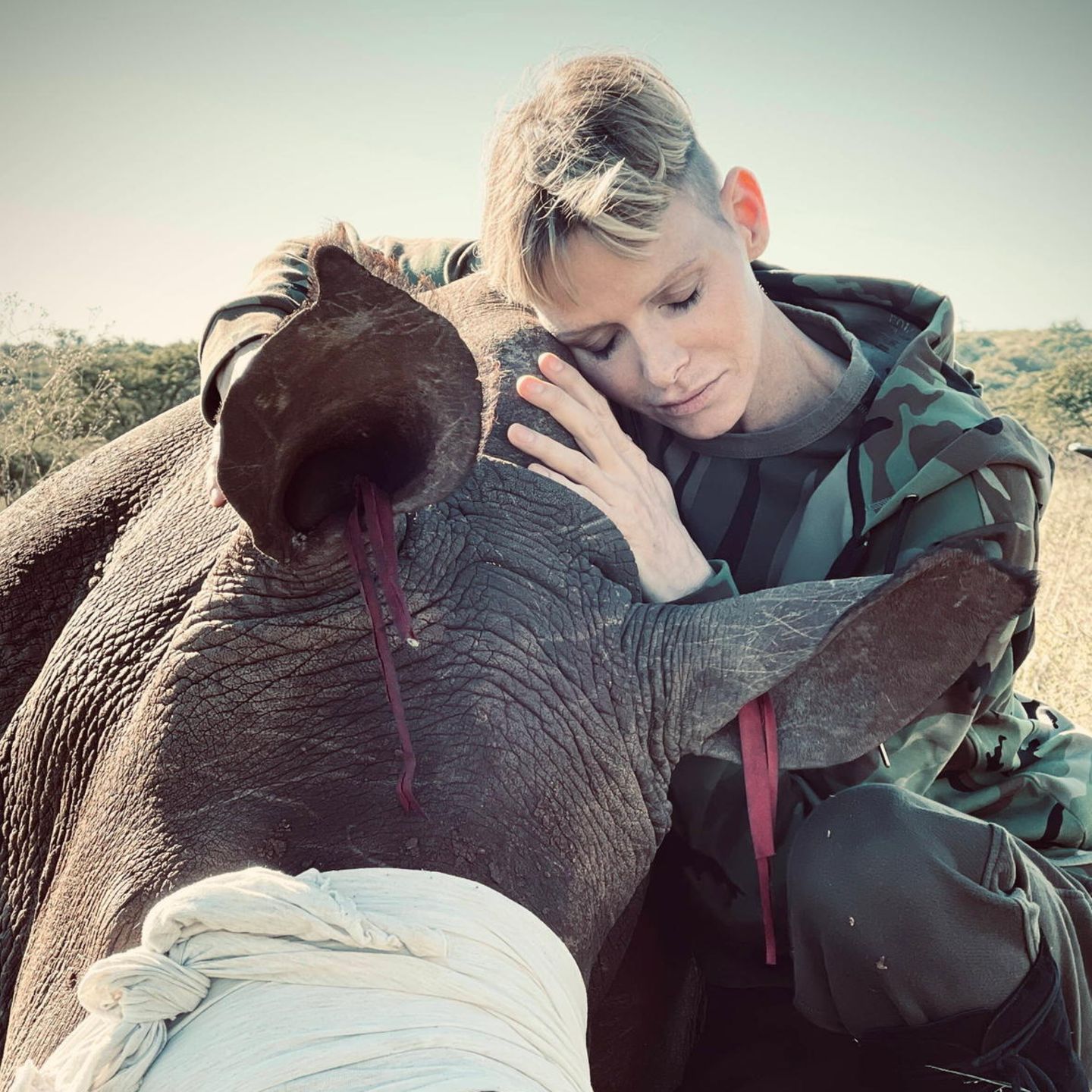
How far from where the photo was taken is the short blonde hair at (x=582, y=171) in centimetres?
294

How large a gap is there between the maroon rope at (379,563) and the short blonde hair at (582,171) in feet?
3.70

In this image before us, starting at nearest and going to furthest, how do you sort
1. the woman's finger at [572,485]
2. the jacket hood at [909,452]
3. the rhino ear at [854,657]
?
1. the rhino ear at [854,657]
2. the woman's finger at [572,485]
3. the jacket hood at [909,452]

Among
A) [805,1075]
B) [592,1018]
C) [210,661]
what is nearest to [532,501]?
[210,661]

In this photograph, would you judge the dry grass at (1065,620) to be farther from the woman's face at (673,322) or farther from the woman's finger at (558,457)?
the woman's finger at (558,457)

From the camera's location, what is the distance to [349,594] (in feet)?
6.58

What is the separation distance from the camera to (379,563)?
76.1 inches

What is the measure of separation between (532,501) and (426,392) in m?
0.55

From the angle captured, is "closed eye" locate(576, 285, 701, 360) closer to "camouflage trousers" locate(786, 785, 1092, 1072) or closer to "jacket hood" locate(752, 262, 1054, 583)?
"jacket hood" locate(752, 262, 1054, 583)

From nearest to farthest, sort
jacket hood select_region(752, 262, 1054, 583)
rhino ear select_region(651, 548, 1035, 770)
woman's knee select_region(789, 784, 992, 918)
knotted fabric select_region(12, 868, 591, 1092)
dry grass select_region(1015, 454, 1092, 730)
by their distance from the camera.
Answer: knotted fabric select_region(12, 868, 591, 1092), rhino ear select_region(651, 548, 1035, 770), woman's knee select_region(789, 784, 992, 918), jacket hood select_region(752, 262, 1054, 583), dry grass select_region(1015, 454, 1092, 730)

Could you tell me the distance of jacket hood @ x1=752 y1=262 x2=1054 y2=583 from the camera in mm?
3100

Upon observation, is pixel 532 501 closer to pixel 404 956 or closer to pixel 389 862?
pixel 389 862

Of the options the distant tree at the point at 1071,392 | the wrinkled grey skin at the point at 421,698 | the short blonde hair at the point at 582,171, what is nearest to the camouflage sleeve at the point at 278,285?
the short blonde hair at the point at 582,171

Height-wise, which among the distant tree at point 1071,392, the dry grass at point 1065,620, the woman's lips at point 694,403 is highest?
the woman's lips at point 694,403

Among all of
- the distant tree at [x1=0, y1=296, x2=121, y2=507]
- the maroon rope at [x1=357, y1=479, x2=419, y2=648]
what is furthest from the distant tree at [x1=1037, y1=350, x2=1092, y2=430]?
the maroon rope at [x1=357, y1=479, x2=419, y2=648]
